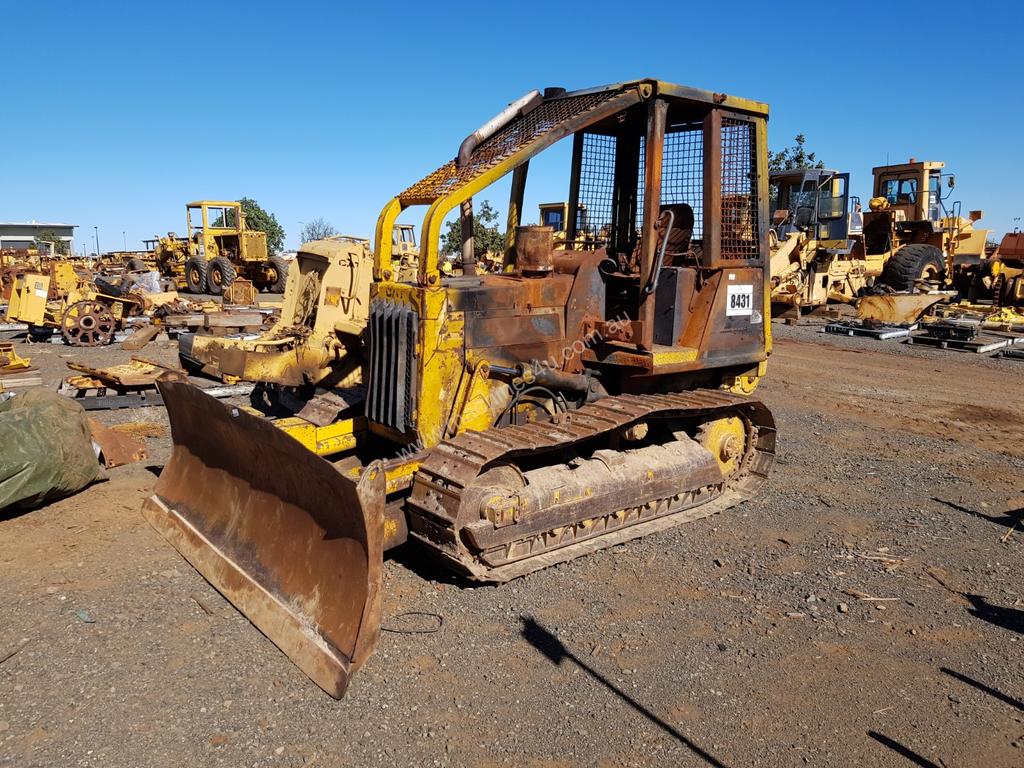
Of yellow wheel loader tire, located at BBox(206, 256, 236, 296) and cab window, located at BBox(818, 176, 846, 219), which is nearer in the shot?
cab window, located at BBox(818, 176, 846, 219)

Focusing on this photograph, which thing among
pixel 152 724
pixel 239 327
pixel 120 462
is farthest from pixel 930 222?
pixel 152 724

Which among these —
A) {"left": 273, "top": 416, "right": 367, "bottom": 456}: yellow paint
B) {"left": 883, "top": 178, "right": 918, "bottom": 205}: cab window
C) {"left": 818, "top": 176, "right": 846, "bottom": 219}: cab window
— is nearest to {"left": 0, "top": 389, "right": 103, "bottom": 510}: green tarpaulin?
{"left": 273, "top": 416, "right": 367, "bottom": 456}: yellow paint

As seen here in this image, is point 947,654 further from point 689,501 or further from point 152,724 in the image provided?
point 152,724

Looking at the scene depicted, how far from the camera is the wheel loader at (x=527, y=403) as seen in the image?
13.3 feet

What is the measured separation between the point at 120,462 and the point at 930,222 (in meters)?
22.2

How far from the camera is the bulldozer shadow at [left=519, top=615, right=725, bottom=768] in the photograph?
310cm

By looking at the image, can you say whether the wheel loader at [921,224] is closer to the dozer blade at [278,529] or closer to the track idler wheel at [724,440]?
the track idler wheel at [724,440]

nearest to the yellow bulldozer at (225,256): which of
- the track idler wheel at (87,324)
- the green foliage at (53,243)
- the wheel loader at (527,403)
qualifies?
the track idler wheel at (87,324)

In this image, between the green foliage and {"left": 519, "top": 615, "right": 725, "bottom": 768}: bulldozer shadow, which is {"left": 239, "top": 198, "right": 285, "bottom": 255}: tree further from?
{"left": 519, "top": 615, "right": 725, "bottom": 768}: bulldozer shadow

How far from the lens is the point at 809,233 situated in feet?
60.3

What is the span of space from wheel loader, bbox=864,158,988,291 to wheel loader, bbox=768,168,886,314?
8.55 ft

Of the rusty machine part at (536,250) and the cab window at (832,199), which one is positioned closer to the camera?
the rusty machine part at (536,250)

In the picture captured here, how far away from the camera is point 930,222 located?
21.8 metres

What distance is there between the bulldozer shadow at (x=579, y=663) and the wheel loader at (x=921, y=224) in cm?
1980
